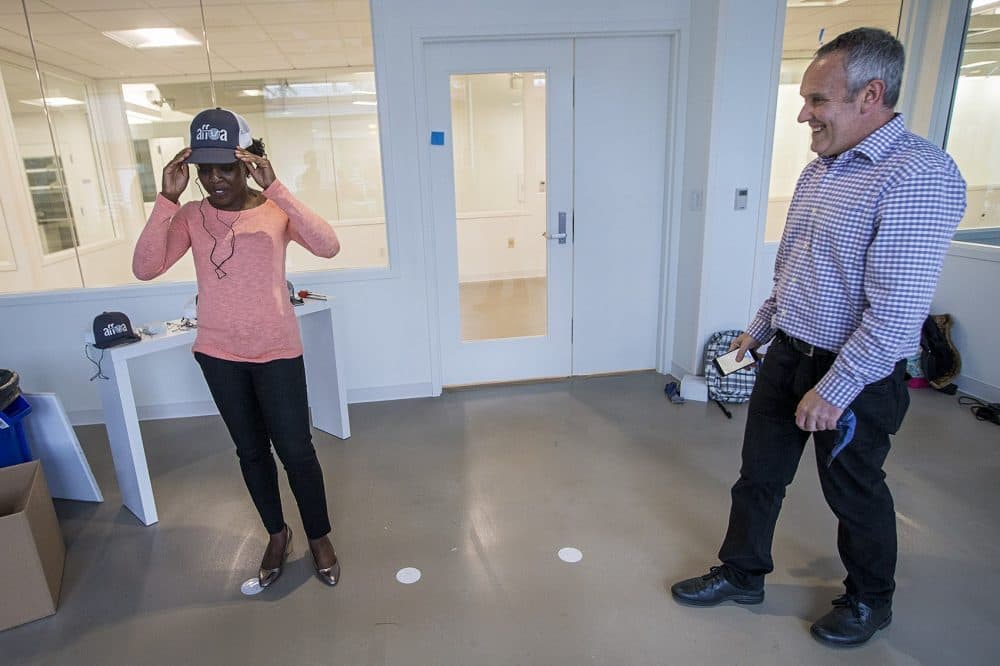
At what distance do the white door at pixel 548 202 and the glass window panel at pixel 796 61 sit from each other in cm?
77

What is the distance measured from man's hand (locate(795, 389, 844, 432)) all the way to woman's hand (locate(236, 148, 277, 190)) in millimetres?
1649

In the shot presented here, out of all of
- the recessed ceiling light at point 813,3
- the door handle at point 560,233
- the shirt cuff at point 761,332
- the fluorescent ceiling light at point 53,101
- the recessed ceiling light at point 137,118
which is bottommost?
the shirt cuff at point 761,332

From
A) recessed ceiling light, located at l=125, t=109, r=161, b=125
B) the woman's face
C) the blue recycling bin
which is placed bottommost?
the blue recycling bin

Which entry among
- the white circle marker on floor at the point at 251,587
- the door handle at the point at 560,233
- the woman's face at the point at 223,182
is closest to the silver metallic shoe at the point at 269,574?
the white circle marker on floor at the point at 251,587

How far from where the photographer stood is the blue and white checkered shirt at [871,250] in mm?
1340

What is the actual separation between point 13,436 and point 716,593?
2.76 m

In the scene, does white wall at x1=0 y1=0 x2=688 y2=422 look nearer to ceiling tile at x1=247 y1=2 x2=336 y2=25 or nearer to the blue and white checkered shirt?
ceiling tile at x1=247 y1=2 x2=336 y2=25

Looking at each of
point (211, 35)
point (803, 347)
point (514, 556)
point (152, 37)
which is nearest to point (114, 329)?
point (514, 556)

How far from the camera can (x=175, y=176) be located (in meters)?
1.77

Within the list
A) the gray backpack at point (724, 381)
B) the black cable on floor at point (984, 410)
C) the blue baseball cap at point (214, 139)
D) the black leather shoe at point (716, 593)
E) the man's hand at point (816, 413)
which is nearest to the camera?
the man's hand at point (816, 413)

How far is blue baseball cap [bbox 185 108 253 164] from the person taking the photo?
1705 millimetres

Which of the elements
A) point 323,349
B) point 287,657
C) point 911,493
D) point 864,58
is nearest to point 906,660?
point 911,493

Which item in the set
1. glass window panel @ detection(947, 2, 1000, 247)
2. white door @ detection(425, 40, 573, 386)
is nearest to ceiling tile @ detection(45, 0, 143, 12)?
white door @ detection(425, 40, 573, 386)

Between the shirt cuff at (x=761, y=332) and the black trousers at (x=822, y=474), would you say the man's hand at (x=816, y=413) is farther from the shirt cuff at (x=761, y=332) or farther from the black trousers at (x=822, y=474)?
the shirt cuff at (x=761, y=332)
